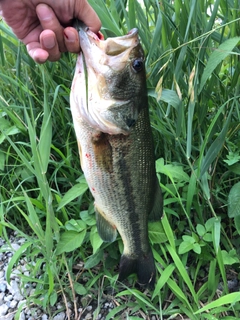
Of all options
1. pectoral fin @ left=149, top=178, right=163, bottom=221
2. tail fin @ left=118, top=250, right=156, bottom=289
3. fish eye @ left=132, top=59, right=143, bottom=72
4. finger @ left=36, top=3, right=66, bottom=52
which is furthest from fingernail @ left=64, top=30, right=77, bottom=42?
tail fin @ left=118, top=250, right=156, bottom=289

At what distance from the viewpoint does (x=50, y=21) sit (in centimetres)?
160

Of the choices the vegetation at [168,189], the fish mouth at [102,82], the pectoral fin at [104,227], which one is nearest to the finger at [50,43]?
the fish mouth at [102,82]

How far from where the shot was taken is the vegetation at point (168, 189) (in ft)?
5.94

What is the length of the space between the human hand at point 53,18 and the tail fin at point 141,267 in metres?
1.00

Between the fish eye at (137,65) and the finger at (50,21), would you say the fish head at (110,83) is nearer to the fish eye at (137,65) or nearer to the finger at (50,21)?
the fish eye at (137,65)

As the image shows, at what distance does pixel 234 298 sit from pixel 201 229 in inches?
15.1

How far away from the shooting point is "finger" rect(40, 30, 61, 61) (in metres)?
1.56

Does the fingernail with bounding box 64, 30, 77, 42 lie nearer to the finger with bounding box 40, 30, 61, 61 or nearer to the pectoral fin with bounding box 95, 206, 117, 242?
the finger with bounding box 40, 30, 61, 61

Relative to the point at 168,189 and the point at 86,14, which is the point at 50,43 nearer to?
the point at 86,14

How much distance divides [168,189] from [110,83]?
707 millimetres

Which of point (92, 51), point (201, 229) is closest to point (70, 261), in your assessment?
point (201, 229)

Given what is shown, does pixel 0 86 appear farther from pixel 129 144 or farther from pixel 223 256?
pixel 223 256

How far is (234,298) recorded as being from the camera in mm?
1627

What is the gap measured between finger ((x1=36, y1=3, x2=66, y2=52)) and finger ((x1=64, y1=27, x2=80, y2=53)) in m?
0.11
